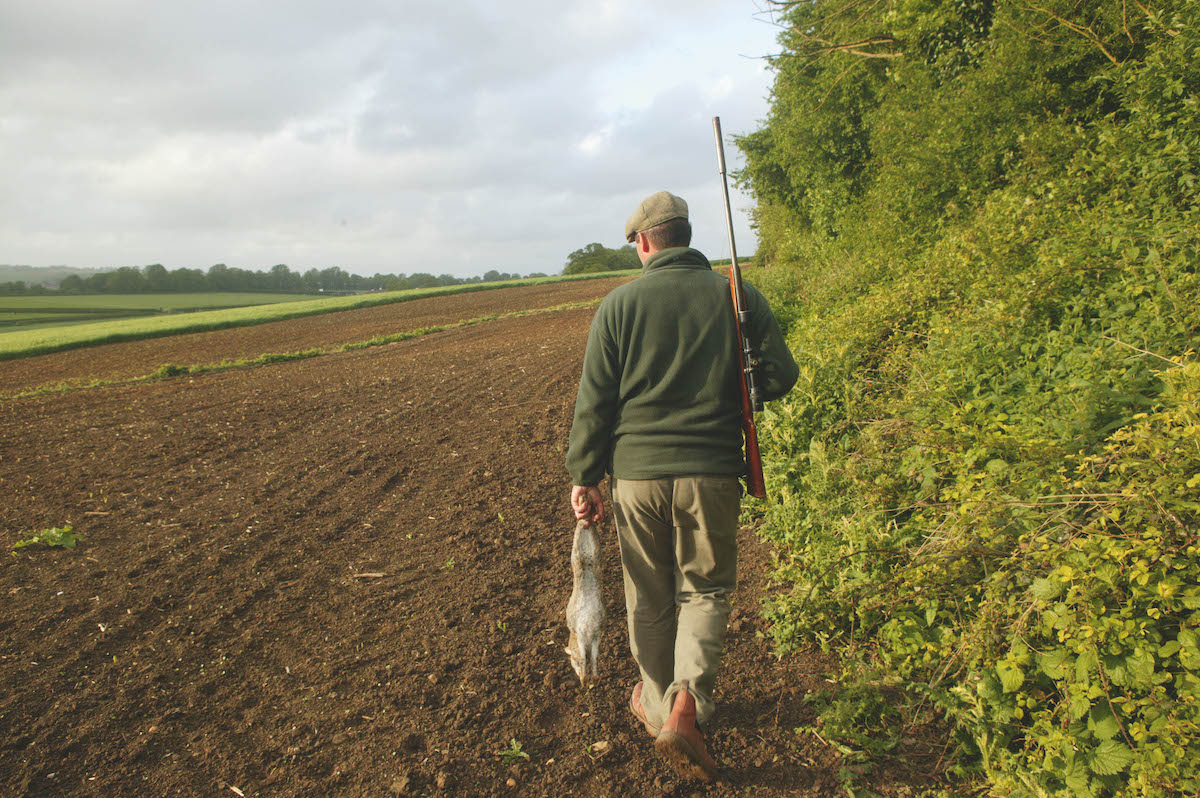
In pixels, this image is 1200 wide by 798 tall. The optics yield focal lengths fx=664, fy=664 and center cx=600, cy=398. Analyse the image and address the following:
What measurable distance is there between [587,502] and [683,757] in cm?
111

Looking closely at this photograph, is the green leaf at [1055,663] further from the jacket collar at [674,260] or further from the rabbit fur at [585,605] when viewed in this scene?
the jacket collar at [674,260]

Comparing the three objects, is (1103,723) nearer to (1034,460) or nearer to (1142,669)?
(1142,669)

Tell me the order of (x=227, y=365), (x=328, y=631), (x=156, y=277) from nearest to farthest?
(x=328, y=631) < (x=227, y=365) < (x=156, y=277)

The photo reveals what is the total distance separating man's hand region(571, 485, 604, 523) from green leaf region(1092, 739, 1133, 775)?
199 cm

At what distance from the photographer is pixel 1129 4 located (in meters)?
7.12

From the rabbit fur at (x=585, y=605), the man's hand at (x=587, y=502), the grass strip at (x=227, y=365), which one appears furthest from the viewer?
the grass strip at (x=227, y=365)

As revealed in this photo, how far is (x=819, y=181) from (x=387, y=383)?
532 inches

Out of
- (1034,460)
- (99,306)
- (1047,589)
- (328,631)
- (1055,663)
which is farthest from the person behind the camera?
(99,306)

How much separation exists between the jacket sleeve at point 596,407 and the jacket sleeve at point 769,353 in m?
0.62

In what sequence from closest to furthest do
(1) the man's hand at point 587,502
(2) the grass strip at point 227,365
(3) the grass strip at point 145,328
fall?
1. (1) the man's hand at point 587,502
2. (2) the grass strip at point 227,365
3. (3) the grass strip at point 145,328

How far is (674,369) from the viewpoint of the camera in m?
2.80

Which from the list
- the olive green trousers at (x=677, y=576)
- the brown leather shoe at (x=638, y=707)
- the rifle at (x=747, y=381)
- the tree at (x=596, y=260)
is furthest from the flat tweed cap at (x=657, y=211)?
the tree at (x=596, y=260)

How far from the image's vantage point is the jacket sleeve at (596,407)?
291 cm

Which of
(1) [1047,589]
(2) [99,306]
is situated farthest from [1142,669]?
(2) [99,306]
